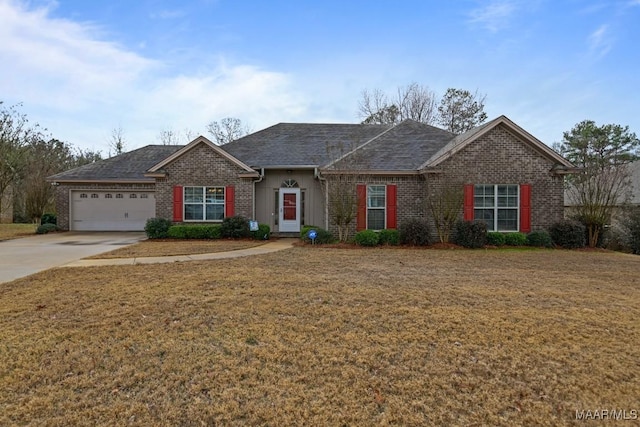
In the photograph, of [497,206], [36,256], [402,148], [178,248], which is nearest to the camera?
[36,256]

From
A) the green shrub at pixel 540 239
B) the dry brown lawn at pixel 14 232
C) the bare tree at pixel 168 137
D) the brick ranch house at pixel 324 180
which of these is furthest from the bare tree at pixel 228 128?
the green shrub at pixel 540 239

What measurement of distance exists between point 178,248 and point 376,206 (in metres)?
7.34

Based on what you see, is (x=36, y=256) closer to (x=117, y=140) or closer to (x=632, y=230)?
(x=632, y=230)

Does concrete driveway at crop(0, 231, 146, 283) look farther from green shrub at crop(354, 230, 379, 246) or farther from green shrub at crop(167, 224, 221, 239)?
green shrub at crop(354, 230, 379, 246)

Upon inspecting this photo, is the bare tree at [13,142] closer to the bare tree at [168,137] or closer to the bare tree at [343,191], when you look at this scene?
the bare tree at [168,137]

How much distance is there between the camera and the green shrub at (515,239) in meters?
13.2

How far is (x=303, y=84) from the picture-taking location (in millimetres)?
19344

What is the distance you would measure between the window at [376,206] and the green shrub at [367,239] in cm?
153

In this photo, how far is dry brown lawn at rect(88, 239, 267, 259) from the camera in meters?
10.5

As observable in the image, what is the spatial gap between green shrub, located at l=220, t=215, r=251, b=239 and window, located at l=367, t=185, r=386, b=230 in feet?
15.8

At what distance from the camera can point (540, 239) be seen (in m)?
13.0

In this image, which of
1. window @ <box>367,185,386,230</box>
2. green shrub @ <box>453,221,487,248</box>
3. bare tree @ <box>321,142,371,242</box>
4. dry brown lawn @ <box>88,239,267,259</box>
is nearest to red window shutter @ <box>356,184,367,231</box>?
window @ <box>367,185,386,230</box>

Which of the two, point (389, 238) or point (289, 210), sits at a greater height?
point (289, 210)

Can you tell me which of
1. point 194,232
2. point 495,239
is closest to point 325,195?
point 194,232
